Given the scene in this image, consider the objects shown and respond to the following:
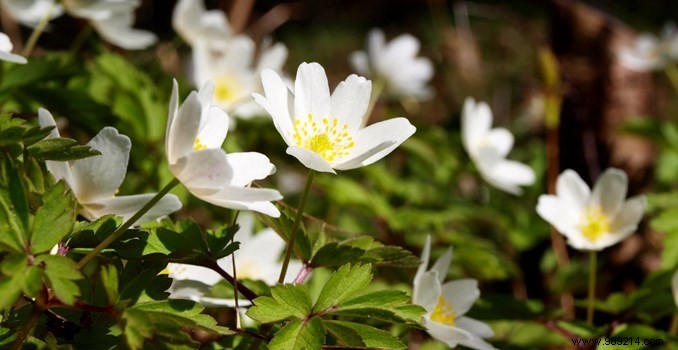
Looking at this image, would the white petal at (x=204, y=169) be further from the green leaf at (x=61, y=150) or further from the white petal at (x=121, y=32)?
the white petal at (x=121, y=32)

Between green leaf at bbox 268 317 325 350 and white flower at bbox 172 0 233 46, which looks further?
white flower at bbox 172 0 233 46

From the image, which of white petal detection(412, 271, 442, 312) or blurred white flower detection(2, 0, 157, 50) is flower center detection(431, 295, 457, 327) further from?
blurred white flower detection(2, 0, 157, 50)

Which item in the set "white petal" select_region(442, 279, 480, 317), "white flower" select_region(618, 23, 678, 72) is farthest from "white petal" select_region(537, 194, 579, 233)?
"white flower" select_region(618, 23, 678, 72)

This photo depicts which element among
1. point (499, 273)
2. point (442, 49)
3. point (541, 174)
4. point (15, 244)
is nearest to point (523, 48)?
point (442, 49)

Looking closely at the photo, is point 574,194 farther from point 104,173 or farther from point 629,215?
point 104,173

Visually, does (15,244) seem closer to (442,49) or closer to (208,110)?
(208,110)

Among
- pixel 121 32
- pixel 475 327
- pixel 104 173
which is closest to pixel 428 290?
pixel 475 327

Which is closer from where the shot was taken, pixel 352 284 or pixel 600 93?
pixel 352 284
